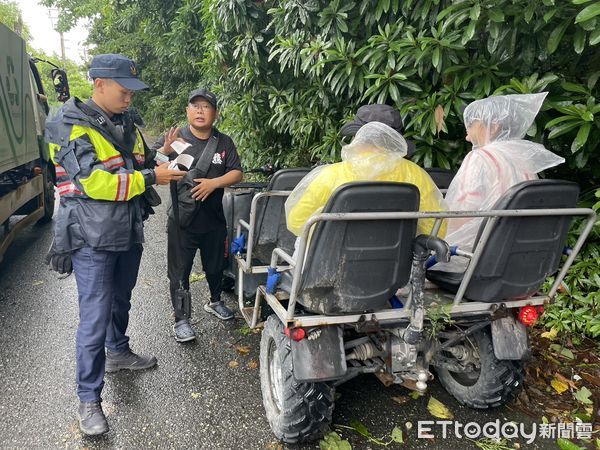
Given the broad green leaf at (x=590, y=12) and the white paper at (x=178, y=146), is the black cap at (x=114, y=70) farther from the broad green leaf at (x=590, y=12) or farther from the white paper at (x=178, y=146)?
the broad green leaf at (x=590, y=12)

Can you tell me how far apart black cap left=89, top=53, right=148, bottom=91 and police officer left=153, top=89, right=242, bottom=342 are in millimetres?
699

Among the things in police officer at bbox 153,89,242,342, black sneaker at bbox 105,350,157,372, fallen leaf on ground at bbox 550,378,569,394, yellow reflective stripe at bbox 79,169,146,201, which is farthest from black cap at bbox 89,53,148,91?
fallen leaf on ground at bbox 550,378,569,394

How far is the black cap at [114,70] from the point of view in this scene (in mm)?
2361

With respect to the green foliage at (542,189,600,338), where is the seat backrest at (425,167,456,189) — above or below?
above

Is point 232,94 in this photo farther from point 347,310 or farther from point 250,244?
point 347,310

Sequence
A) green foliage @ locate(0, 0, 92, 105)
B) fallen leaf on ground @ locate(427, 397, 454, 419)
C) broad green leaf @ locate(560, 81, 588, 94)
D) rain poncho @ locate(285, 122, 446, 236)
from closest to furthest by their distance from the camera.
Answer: rain poncho @ locate(285, 122, 446, 236), fallen leaf on ground @ locate(427, 397, 454, 419), broad green leaf @ locate(560, 81, 588, 94), green foliage @ locate(0, 0, 92, 105)

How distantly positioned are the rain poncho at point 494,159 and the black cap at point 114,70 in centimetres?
195

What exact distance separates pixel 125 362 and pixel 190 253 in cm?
91

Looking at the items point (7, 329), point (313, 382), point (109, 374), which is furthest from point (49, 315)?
point (313, 382)

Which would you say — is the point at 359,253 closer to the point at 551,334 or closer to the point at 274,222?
the point at 274,222

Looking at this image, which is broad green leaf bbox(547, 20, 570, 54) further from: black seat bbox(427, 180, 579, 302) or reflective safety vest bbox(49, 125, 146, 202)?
reflective safety vest bbox(49, 125, 146, 202)

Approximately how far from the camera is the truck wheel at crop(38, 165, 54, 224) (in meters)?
6.28

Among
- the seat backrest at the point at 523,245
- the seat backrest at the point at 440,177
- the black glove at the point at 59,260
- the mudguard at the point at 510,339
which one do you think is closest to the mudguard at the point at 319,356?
the seat backrest at the point at 523,245

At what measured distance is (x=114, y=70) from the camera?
238cm
